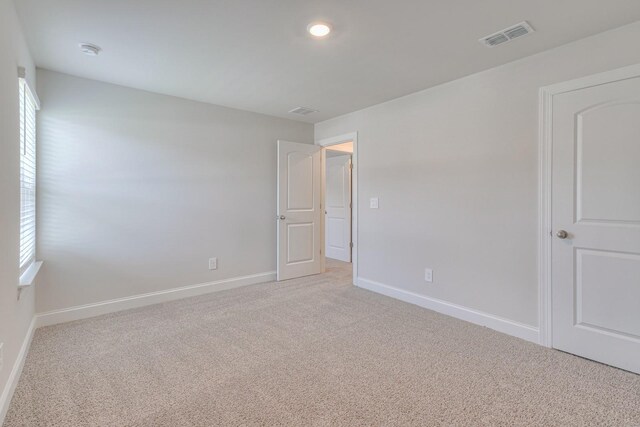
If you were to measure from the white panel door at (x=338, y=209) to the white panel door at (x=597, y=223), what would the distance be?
3787 millimetres

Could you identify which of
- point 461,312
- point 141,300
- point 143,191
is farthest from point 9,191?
point 461,312

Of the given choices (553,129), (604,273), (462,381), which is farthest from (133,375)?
(553,129)

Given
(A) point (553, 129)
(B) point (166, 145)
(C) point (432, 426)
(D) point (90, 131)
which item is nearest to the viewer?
(C) point (432, 426)

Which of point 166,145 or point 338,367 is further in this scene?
point 166,145

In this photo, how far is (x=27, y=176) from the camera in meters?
2.51

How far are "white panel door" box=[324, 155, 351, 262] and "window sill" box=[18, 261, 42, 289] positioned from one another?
4129 millimetres

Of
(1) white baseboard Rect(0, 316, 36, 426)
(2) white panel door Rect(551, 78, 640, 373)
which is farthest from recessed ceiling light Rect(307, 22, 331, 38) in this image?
(1) white baseboard Rect(0, 316, 36, 426)

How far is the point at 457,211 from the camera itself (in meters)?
3.08

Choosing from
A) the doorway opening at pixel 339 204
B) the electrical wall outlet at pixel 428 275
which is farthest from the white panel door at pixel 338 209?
the electrical wall outlet at pixel 428 275

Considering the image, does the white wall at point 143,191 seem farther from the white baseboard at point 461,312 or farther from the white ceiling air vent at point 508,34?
the white ceiling air vent at point 508,34

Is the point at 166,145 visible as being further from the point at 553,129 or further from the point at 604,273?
the point at 604,273

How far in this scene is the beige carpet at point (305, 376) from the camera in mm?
1696

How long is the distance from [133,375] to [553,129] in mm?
3425

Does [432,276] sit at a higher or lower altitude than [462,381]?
higher
